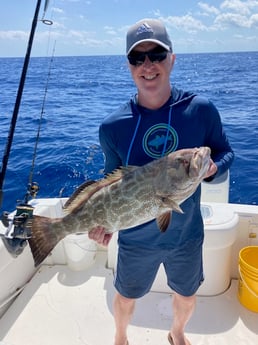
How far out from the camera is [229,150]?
258 centimetres

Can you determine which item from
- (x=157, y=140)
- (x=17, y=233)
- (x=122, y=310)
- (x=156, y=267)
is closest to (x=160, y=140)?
(x=157, y=140)

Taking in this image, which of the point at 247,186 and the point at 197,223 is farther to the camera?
the point at 247,186

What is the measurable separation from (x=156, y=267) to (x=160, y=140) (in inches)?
38.9

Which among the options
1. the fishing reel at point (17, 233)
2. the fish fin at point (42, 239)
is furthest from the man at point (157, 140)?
the fishing reel at point (17, 233)

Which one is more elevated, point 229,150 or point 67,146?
point 229,150

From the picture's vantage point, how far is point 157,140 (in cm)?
243

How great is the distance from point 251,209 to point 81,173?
574cm

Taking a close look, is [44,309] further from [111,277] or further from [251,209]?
[251,209]

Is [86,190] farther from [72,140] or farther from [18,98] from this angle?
[72,140]

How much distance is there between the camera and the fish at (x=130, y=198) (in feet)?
7.12

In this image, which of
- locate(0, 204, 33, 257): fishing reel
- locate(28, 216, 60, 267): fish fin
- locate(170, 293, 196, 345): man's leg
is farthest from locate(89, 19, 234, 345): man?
locate(0, 204, 33, 257): fishing reel

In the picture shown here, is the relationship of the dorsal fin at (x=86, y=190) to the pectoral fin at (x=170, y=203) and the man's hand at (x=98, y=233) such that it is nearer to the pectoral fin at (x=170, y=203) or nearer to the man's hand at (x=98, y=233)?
the man's hand at (x=98, y=233)

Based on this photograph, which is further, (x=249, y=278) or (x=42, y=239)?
(x=249, y=278)

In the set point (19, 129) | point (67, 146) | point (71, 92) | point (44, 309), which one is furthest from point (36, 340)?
point (71, 92)
